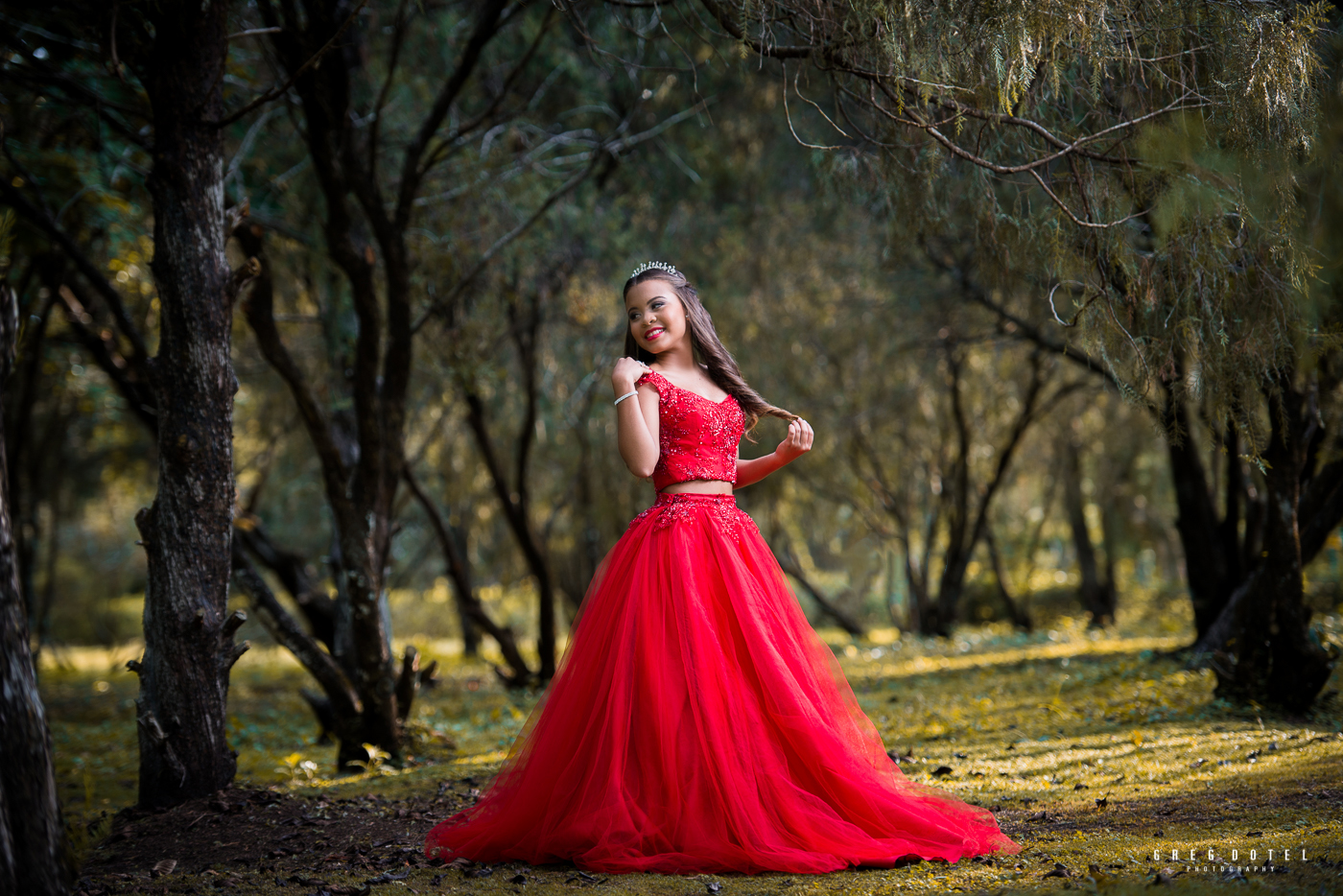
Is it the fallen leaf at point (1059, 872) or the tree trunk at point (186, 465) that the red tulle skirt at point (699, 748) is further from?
the tree trunk at point (186, 465)

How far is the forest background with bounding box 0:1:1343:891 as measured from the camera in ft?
11.1

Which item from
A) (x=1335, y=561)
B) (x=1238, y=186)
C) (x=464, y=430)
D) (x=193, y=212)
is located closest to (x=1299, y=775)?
(x=1238, y=186)

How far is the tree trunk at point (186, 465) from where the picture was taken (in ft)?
12.1

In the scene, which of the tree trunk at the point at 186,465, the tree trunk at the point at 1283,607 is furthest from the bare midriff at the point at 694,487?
the tree trunk at the point at 1283,607

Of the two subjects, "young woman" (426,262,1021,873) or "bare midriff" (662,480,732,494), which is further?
"bare midriff" (662,480,732,494)

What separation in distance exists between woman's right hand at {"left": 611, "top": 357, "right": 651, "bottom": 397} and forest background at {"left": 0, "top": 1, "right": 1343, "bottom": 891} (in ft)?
3.38

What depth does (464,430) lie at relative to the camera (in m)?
12.1

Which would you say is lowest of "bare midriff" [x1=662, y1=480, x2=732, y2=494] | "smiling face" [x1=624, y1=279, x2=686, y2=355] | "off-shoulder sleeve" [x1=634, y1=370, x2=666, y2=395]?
"bare midriff" [x1=662, y1=480, x2=732, y2=494]

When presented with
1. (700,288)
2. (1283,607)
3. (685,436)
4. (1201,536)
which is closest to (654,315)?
(685,436)

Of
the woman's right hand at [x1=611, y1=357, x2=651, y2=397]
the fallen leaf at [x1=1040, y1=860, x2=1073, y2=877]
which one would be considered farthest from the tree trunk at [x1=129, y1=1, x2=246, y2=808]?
the fallen leaf at [x1=1040, y1=860, x2=1073, y2=877]

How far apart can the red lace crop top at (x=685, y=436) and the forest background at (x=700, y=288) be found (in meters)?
1.06

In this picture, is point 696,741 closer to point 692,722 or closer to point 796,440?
point 692,722

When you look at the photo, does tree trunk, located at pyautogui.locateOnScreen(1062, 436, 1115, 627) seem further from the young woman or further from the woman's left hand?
the young woman

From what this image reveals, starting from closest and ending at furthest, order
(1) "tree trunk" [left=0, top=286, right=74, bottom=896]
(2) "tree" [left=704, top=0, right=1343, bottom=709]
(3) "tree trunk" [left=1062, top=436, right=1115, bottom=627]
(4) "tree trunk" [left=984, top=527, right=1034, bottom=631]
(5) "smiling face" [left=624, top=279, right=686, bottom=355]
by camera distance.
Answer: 1. (1) "tree trunk" [left=0, top=286, right=74, bottom=896]
2. (2) "tree" [left=704, top=0, right=1343, bottom=709]
3. (5) "smiling face" [left=624, top=279, right=686, bottom=355]
4. (3) "tree trunk" [left=1062, top=436, right=1115, bottom=627]
5. (4) "tree trunk" [left=984, top=527, right=1034, bottom=631]
